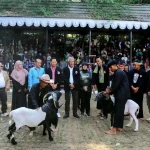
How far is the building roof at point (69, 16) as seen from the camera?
1498 centimetres

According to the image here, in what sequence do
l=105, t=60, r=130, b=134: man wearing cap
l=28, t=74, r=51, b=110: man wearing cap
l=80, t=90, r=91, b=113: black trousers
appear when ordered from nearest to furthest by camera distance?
l=28, t=74, r=51, b=110: man wearing cap → l=105, t=60, r=130, b=134: man wearing cap → l=80, t=90, r=91, b=113: black trousers

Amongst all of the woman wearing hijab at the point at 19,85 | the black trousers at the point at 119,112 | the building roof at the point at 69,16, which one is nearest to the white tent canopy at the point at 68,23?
the building roof at the point at 69,16

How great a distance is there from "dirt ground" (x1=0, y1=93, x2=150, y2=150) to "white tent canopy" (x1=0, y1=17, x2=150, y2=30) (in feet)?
20.7

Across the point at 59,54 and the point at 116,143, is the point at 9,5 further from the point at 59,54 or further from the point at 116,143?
the point at 116,143

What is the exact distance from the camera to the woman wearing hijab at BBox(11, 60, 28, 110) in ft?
32.4

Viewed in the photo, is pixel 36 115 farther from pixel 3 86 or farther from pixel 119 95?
pixel 3 86

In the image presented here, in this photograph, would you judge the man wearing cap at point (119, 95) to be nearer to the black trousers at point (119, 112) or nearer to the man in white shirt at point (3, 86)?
the black trousers at point (119, 112)

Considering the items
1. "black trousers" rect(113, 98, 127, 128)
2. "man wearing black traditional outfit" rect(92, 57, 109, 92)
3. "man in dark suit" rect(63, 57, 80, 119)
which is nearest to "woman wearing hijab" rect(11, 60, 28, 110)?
"man in dark suit" rect(63, 57, 80, 119)

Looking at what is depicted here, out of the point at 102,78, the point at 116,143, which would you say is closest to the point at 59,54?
the point at 102,78

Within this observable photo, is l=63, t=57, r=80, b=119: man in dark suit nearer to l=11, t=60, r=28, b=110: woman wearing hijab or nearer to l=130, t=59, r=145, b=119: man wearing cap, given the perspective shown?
l=11, t=60, r=28, b=110: woman wearing hijab

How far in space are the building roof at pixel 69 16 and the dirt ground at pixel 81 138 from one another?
21.1 ft

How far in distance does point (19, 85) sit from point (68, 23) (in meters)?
5.78

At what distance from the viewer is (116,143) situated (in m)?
7.41

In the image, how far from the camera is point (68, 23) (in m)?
14.9
